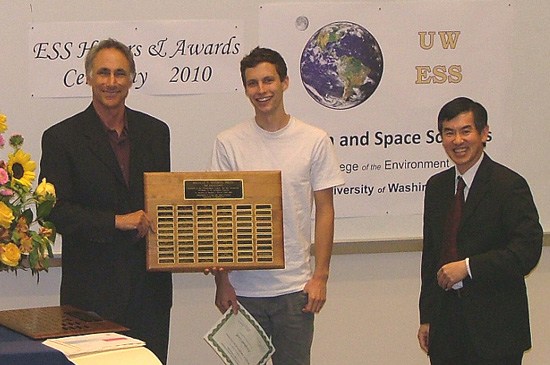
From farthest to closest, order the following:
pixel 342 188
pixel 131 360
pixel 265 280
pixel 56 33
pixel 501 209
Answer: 1. pixel 342 188
2. pixel 56 33
3. pixel 265 280
4. pixel 501 209
5. pixel 131 360

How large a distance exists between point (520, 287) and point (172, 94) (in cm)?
189

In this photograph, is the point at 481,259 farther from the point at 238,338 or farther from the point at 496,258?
the point at 238,338

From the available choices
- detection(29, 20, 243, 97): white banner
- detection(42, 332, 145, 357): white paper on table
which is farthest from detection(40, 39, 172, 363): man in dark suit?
detection(42, 332, 145, 357): white paper on table

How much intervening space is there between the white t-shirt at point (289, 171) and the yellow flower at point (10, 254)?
4.19 ft

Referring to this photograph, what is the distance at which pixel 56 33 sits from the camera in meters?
3.90

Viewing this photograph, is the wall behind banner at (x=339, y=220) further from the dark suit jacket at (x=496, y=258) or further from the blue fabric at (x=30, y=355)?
the blue fabric at (x=30, y=355)

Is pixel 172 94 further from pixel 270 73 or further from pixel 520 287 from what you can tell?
pixel 520 287

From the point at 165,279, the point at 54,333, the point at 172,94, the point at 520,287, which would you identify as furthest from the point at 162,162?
the point at 520,287

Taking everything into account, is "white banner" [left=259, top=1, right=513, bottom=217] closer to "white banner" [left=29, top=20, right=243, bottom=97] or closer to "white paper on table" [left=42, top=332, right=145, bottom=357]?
"white banner" [left=29, top=20, right=243, bottom=97]

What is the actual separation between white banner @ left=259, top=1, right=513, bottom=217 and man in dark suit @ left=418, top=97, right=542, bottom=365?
3.36ft

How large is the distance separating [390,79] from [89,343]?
249cm

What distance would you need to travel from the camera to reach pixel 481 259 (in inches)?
117

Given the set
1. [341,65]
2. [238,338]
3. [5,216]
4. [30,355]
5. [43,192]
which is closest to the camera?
[30,355]

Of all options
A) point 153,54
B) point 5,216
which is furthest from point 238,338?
point 153,54
